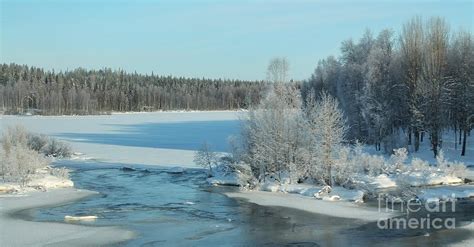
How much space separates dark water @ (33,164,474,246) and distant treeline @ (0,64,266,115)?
76105 millimetres

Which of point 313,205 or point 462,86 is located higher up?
point 462,86

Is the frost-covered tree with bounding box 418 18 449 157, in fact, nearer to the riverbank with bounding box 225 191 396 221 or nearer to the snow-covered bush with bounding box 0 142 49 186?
the riverbank with bounding box 225 191 396 221

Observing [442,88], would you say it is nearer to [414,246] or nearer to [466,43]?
[466,43]

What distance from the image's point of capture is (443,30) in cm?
5019

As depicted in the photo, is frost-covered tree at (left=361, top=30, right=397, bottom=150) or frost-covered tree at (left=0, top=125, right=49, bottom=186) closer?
frost-covered tree at (left=0, top=125, right=49, bottom=186)

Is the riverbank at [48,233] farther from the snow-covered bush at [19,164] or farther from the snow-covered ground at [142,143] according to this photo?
the snow-covered ground at [142,143]

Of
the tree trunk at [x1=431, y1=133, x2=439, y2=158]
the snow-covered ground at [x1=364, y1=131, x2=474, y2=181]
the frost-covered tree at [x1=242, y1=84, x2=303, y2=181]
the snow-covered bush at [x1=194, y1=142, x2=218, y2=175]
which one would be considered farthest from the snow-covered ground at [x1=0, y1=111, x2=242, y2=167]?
the tree trunk at [x1=431, y1=133, x2=439, y2=158]

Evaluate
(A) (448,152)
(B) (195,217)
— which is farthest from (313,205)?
(A) (448,152)

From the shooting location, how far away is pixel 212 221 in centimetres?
2328

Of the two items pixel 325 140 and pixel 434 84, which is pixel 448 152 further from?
pixel 325 140

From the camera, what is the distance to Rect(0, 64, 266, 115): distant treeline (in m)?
127

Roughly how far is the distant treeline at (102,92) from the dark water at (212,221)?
76.1m

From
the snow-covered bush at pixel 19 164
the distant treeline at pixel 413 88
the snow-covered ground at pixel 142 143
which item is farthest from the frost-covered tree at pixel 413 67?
the snow-covered bush at pixel 19 164

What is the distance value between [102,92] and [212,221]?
416 ft
